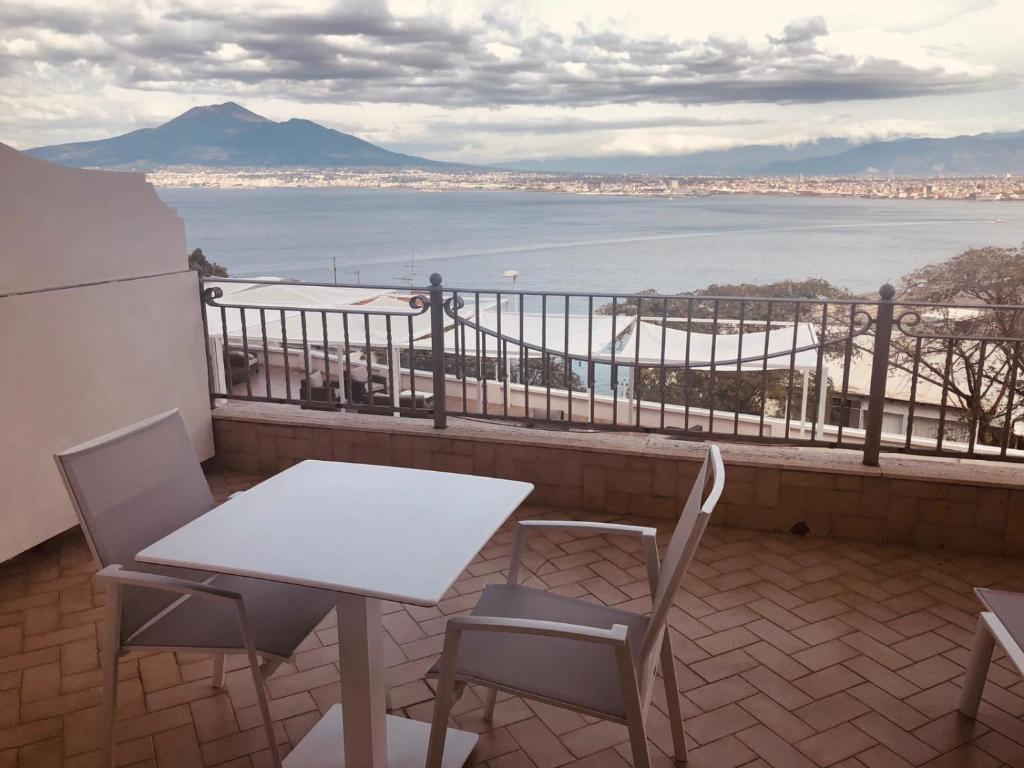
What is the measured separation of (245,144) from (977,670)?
24271 mm

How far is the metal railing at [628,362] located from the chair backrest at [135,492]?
1813 millimetres

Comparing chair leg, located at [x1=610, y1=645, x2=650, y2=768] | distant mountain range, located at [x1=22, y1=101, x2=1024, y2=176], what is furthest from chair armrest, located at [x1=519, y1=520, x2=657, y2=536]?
distant mountain range, located at [x1=22, y1=101, x2=1024, y2=176]

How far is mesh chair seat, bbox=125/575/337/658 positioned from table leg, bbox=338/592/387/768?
0.17 metres

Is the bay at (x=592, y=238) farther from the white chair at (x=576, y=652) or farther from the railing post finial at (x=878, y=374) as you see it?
the white chair at (x=576, y=652)

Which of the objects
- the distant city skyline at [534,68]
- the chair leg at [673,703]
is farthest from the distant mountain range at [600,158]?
the chair leg at [673,703]

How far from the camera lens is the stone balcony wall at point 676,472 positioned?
11.6 feet

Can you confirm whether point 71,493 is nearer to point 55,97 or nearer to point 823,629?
point 823,629

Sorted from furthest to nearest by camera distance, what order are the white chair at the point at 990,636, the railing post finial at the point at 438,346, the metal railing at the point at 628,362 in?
1. the railing post finial at the point at 438,346
2. the metal railing at the point at 628,362
3. the white chair at the point at 990,636

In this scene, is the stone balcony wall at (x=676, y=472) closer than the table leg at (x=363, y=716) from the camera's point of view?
No

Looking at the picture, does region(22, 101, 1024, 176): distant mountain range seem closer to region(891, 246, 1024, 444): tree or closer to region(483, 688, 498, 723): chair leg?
region(891, 246, 1024, 444): tree

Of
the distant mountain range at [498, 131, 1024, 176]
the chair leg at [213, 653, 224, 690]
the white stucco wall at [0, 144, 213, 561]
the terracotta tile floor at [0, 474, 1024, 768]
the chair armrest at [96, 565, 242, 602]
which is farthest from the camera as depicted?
the distant mountain range at [498, 131, 1024, 176]

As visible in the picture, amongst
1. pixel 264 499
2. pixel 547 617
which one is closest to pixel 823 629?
pixel 547 617

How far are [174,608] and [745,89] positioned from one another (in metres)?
32.2

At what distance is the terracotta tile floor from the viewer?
2.25m
